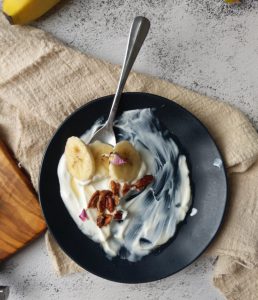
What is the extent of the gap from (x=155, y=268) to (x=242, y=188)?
0.27 m

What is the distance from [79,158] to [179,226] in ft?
0.92

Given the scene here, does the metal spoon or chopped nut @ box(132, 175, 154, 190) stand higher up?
the metal spoon

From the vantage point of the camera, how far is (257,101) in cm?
112

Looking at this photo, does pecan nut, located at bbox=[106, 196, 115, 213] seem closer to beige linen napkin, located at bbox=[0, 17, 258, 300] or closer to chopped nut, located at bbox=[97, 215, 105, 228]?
chopped nut, located at bbox=[97, 215, 105, 228]

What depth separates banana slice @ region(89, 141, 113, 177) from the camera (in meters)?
1.06

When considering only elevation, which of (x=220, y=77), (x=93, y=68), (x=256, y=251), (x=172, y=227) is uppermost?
(x=93, y=68)

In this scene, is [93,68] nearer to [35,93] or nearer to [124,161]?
[35,93]

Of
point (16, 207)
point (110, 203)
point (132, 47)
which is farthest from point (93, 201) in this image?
point (132, 47)

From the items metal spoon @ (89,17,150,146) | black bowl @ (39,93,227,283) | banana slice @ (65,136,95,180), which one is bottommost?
black bowl @ (39,93,227,283)

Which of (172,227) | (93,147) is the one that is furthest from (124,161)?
(172,227)

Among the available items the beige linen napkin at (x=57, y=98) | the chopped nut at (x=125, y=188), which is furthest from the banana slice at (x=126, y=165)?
the beige linen napkin at (x=57, y=98)

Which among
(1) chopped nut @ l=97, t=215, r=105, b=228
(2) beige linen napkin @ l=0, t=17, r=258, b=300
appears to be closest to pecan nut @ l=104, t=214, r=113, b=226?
(1) chopped nut @ l=97, t=215, r=105, b=228

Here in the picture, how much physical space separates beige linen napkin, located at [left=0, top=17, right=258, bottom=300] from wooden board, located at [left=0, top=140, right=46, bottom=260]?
0.11 ft

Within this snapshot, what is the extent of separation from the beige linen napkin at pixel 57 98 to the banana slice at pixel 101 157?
0.40ft
